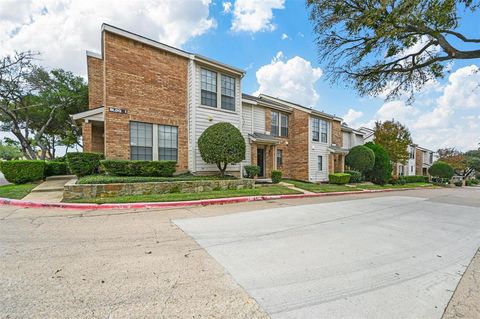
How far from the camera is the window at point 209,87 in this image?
1248 centimetres

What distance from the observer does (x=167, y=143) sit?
11.6 m

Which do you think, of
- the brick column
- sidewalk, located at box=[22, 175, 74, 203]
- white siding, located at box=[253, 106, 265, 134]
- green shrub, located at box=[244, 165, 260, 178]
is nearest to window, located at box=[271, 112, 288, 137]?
white siding, located at box=[253, 106, 265, 134]

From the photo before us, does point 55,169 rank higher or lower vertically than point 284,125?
lower

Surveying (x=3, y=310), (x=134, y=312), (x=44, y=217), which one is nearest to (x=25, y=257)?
(x=3, y=310)

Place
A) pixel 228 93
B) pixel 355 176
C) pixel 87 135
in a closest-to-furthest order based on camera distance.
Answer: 1. pixel 87 135
2. pixel 228 93
3. pixel 355 176

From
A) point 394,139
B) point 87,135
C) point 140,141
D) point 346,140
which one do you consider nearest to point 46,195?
point 87,135

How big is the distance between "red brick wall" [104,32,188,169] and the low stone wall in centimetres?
244

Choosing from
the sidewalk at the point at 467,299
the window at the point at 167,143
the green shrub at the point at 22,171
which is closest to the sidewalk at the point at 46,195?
the green shrub at the point at 22,171

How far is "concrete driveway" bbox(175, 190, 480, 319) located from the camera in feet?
7.53

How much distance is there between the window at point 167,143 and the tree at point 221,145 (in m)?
1.45

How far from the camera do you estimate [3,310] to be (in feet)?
6.63

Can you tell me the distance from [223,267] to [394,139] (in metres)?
30.0

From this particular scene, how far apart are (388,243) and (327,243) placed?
127 cm

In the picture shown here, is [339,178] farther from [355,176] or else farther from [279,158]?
[279,158]
